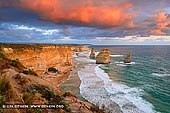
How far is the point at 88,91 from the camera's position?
28766mm

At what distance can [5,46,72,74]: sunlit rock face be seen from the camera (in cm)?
3503

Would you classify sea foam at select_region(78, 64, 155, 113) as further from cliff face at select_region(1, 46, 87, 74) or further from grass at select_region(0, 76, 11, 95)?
grass at select_region(0, 76, 11, 95)

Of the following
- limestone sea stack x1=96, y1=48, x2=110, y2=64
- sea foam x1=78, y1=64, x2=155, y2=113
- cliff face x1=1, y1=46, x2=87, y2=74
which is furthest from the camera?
limestone sea stack x1=96, y1=48, x2=110, y2=64

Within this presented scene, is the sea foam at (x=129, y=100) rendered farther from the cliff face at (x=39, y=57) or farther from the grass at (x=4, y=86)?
the cliff face at (x=39, y=57)

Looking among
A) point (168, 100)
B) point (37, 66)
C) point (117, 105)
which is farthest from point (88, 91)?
point (37, 66)

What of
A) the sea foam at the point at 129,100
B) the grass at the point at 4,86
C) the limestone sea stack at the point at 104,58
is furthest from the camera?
the limestone sea stack at the point at 104,58

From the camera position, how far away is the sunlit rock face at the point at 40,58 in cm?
3503

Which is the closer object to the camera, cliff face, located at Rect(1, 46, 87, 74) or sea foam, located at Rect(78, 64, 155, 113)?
sea foam, located at Rect(78, 64, 155, 113)

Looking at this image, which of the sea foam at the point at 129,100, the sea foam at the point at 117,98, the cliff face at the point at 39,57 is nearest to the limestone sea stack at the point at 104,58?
the cliff face at the point at 39,57

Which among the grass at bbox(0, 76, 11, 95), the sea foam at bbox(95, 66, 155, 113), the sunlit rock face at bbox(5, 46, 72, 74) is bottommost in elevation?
the sea foam at bbox(95, 66, 155, 113)

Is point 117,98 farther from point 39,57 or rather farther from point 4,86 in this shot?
point 39,57

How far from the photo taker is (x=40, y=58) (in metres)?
40.9

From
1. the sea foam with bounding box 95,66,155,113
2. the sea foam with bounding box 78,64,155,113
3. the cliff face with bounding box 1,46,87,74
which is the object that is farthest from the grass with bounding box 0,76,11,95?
the cliff face with bounding box 1,46,87,74

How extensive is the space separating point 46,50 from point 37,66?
6.26 m
